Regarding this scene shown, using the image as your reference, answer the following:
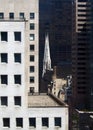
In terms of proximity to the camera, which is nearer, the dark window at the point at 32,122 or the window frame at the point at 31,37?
the dark window at the point at 32,122

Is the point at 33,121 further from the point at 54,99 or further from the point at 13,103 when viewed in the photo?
the point at 54,99

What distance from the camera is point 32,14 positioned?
117 m

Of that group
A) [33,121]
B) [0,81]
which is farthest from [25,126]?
[0,81]

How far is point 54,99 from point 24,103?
12.9m

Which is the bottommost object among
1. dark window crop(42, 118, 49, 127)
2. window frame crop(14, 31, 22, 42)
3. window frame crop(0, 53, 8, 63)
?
dark window crop(42, 118, 49, 127)

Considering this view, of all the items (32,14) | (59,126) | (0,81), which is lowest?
(59,126)

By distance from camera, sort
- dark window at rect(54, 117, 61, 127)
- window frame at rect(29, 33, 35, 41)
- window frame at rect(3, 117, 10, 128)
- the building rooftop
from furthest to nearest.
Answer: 1. window frame at rect(29, 33, 35, 41)
2. the building rooftop
3. dark window at rect(54, 117, 61, 127)
4. window frame at rect(3, 117, 10, 128)

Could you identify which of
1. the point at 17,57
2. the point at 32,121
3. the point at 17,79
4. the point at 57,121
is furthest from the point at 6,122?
the point at 17,57

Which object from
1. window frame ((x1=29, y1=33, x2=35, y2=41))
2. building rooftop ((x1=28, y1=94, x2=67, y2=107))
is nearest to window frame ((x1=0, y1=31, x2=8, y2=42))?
building rooftop ((x1=28, y1=94, x2=67, y2=107))

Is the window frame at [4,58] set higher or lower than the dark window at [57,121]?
higher

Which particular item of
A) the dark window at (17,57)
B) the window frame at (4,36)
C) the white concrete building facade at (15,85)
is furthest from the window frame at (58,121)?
the window frame at (4,36)

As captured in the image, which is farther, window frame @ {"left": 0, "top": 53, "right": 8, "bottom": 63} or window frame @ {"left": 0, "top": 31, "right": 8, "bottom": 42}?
window frame @ {"left": 0, "top": 31, "right": 8, "bottom": 42}

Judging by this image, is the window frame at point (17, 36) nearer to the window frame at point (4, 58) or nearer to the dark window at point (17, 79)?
the window frame at point (4, 58)

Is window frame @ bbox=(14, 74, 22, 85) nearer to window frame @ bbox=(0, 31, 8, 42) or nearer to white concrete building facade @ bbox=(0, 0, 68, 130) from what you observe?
white concrete building facade @ bbox=(0, 0, 68, 130)
